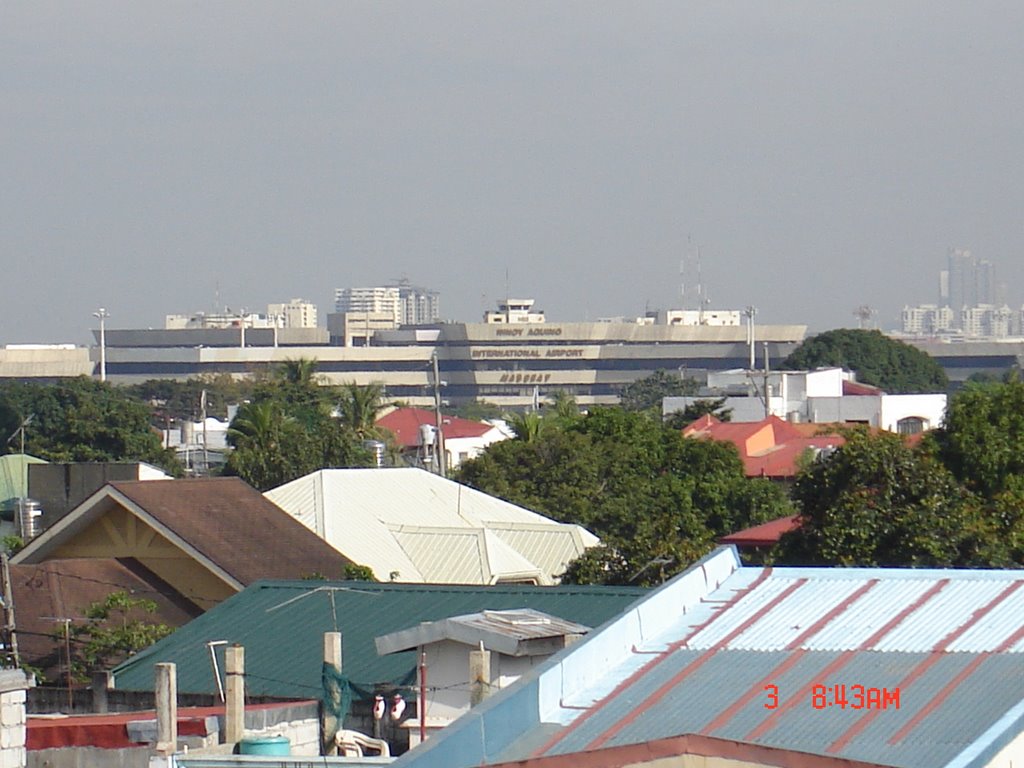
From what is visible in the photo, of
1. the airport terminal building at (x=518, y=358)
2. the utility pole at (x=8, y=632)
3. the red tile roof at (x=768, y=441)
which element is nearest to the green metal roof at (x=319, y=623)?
the utility pole at (x=8, y=632)

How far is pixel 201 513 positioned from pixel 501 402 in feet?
511

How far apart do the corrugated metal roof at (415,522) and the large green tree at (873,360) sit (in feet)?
315

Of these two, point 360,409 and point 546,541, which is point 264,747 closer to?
point 546,541

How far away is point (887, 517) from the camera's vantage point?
22.0 m

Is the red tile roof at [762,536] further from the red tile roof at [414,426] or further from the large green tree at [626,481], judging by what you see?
the red tile roof at [414,426]

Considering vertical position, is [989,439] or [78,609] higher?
[989,439]

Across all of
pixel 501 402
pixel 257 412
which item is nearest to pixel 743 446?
Result: pixel 257 412

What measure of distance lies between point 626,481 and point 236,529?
18582 mm

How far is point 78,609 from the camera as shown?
22.4 metres

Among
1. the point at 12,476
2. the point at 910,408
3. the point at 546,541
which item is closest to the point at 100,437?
the point at 12,476

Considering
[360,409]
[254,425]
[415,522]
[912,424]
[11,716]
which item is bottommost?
[912,424]

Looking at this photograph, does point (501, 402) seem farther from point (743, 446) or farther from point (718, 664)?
point (718, 664)
